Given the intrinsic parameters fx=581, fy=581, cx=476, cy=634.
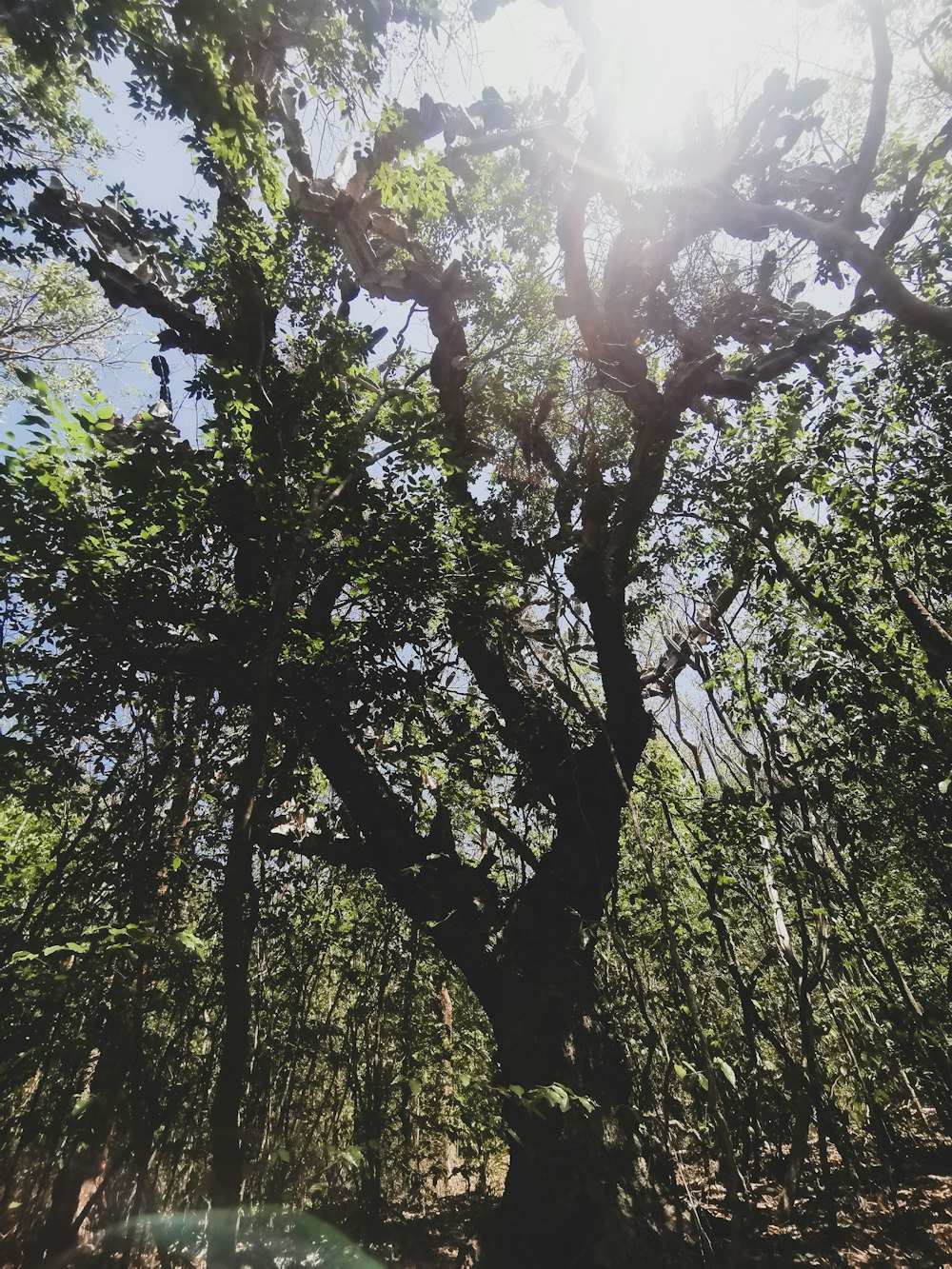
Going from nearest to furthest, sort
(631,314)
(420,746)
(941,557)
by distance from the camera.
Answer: (941,557) → (420,746) → (631,314)

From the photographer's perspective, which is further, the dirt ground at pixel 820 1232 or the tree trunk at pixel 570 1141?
the dirt ground at pixel 820 1232

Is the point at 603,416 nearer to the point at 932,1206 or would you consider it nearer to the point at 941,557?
the point at 941,557

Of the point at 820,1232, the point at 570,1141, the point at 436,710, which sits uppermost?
the point at 436,710

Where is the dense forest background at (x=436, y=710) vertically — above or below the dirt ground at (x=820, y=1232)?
above

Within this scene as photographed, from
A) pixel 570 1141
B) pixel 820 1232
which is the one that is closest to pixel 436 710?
pixel 570 1141

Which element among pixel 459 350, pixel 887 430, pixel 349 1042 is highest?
pixel 459 350

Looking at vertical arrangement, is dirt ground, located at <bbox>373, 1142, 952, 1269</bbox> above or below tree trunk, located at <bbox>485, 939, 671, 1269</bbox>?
below

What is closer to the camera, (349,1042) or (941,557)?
(941,557)

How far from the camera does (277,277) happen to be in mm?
4637

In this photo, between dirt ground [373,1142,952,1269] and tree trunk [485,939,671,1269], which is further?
dirt ground [373,1142,952,1269]

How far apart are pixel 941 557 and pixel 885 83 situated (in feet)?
12.6

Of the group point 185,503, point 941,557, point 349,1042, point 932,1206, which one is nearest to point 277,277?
point 185,503

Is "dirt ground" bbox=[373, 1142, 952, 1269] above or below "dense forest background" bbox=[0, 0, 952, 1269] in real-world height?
below

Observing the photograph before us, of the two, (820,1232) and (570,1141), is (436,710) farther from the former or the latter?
(820,1232)
